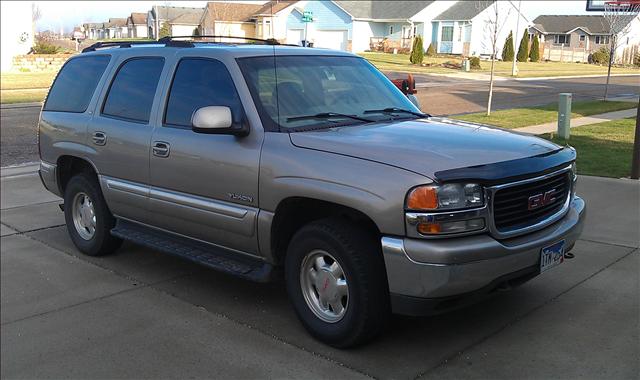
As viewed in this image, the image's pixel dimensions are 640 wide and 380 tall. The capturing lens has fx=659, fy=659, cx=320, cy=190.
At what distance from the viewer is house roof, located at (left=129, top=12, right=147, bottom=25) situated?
104m

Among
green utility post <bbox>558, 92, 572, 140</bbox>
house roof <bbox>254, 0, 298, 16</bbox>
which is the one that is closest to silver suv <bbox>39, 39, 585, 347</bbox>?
green utility post <bbox>558, 92, 572, 140</bbox>

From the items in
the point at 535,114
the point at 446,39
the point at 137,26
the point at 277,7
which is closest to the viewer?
the point at 535,114

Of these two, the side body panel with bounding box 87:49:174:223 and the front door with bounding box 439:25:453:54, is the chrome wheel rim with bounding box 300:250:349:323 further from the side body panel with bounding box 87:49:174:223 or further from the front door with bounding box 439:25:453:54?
the front door with bounding box 439:25:453:54

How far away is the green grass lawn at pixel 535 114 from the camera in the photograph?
1591 centimetres

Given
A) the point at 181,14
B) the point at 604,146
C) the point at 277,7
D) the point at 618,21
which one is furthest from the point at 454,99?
the point at 181,14

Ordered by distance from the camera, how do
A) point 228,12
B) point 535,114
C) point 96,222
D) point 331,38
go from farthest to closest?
1. point 228,12
2. point 331,38
3. point 535,114
4. point 96,222

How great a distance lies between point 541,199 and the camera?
163 inches

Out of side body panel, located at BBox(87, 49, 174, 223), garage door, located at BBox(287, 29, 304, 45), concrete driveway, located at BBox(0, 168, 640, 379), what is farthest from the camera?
garage door, located at BBox(287, 29, 304, 45)

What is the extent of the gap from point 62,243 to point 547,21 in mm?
68318

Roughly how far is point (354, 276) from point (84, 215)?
3449 mm

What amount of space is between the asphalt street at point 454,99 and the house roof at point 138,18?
78785 millimetres

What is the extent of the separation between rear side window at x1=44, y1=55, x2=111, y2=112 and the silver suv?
0.03 m

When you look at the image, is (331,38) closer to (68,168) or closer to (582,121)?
(582,121)

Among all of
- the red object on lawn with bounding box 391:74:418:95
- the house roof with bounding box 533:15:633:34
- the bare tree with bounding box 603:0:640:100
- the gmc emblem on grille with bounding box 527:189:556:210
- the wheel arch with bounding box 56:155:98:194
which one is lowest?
the wheel arch with bounding box 56:155:98:194
